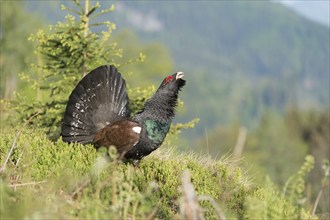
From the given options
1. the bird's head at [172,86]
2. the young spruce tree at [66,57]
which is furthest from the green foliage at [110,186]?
the young spruce tree at [66,57]

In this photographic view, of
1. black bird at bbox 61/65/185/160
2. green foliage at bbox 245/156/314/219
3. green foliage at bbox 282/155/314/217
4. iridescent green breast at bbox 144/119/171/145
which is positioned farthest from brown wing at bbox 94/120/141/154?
green foliage at bbox 282/155/314/217

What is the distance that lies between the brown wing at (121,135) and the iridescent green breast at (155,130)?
12 centimetres

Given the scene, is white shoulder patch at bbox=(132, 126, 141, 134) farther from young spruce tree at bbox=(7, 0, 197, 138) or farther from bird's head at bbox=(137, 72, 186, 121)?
young spruce tree at bbox=(7, 0, 197, 138)

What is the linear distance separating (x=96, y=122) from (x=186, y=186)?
485 cm

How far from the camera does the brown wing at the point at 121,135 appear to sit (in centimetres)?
742

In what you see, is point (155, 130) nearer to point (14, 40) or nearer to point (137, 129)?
point (137, 129)

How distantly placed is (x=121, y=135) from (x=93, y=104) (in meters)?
1.36

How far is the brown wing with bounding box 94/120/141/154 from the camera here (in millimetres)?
7418

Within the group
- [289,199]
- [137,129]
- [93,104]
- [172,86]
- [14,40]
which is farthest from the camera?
[14,40]

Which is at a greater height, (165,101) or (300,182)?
(165,101)

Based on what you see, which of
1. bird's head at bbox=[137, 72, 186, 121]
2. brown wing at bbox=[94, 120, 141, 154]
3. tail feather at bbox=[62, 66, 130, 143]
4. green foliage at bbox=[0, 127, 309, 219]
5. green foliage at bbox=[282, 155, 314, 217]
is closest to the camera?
green foliage at bbox=[282, 155, 314, 217]

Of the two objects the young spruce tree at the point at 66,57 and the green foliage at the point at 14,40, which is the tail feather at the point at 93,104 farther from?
the green foliage at the point at 14,40

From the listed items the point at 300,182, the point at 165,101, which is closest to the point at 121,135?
the point at 165,101

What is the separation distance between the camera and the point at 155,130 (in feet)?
24.7
